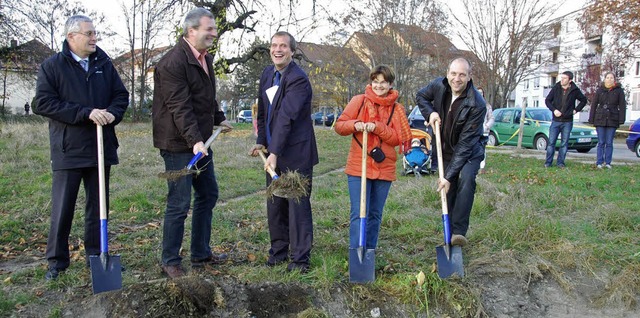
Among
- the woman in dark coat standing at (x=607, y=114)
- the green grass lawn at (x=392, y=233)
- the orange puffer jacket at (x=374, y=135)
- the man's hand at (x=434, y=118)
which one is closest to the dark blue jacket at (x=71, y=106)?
the green grass lawn at (x=392, y=233)

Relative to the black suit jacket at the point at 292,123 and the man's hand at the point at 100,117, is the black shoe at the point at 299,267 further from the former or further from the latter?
the man's hand at the point at 100,117

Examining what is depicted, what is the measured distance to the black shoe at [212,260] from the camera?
13.8 feet

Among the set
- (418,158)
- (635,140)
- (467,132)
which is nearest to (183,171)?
(467,132)

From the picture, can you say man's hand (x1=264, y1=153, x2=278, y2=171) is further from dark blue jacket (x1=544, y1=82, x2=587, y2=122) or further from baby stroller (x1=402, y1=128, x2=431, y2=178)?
dark blue jacket (x1=544, y1=82, x2=587, y2=122)

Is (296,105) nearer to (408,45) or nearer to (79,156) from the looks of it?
(79,156)

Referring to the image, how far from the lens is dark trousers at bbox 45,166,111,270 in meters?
3.81

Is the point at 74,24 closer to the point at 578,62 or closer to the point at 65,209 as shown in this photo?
the point at 65,209

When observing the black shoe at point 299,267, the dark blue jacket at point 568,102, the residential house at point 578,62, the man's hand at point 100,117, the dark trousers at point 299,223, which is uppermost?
the residential house at point 578,62

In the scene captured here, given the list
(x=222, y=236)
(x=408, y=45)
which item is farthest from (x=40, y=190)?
(x=408, y=45)

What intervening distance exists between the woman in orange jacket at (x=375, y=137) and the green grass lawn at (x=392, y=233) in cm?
48

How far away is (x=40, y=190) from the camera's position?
6.92 metres

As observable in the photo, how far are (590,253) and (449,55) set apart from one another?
24.4 m

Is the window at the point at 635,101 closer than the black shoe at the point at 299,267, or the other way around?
the black shoe at the point at 299,267

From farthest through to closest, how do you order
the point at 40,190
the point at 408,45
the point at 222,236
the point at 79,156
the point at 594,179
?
1. the point at 408,45
2. the point at 594,179
3. the point at 40,190
4. the point at 222,236
5. the point at 79,156
